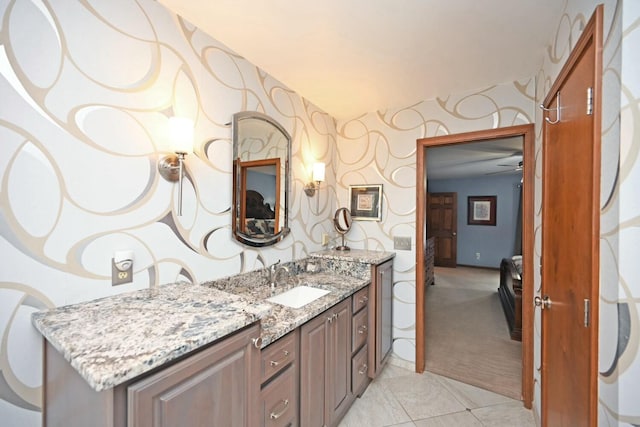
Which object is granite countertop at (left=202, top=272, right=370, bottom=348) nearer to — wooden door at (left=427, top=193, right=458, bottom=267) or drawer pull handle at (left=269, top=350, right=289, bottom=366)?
drawer pull handle at (left=269, top=350, right=289, bottom=366)

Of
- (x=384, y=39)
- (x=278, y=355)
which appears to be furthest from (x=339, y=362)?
(x=384, y=39)

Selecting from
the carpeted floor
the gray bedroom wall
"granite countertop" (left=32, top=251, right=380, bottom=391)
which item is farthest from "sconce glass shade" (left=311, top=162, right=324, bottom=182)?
the gray bedroom wall

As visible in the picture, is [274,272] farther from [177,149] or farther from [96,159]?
[96,159]

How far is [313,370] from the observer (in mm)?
1454

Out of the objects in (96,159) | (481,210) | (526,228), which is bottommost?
(526,228)

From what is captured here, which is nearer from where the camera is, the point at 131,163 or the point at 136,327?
the point at 136,327

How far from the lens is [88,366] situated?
65 cm

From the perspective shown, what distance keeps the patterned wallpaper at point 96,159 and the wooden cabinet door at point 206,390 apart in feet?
1.96

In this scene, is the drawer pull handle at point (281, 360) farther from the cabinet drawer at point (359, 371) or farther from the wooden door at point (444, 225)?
the wooden door at point (444, 225)

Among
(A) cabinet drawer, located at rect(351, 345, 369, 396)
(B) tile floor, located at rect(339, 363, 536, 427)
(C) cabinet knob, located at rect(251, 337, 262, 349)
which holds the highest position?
(C) cabinet knob, located at rect(251, 337, 262, 349)

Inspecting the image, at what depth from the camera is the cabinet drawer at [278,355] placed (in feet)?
3.79

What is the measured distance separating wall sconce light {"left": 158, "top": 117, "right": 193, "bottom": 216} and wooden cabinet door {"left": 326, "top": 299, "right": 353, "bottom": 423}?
1.15 metres

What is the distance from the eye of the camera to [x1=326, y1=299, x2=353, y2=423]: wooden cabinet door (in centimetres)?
161

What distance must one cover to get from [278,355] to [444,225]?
6882 mm
